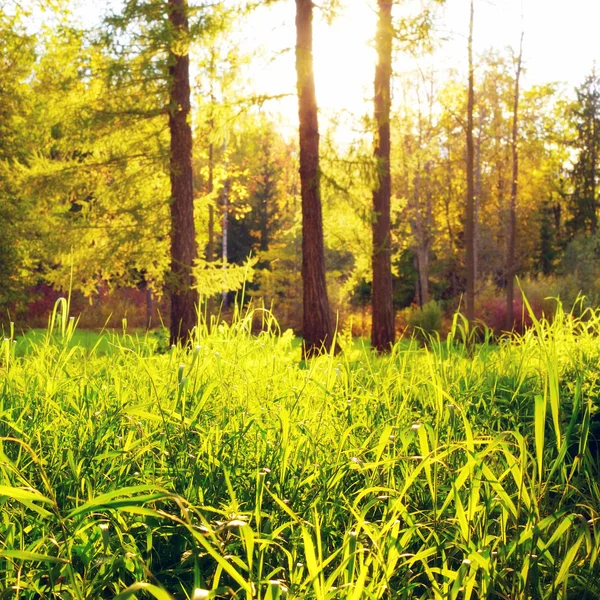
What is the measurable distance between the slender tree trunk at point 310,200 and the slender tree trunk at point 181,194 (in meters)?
2.27

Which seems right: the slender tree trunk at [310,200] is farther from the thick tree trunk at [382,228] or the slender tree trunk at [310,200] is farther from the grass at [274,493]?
the grass at [274,493]

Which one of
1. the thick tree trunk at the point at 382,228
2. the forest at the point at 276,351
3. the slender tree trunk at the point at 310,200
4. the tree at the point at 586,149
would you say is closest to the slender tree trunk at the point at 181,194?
the forest at the point at 276,351

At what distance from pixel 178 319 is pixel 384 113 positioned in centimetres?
536

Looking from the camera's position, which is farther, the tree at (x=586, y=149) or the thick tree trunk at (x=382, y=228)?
the tree at (x=586, y=149)

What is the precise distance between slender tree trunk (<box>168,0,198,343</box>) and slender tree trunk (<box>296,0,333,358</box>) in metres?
2.27

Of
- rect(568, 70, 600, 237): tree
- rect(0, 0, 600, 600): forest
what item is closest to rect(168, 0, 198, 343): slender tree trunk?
rect(0, 0, 600, 600): forest

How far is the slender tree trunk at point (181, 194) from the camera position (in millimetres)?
12375

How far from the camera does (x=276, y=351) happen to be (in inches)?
144

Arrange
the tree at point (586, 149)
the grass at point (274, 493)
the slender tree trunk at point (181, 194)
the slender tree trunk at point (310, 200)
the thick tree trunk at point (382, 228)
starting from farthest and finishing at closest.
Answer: the tree at point (586, 149) < the thick tree trunk at point (382, 228) < the slender tree trunk at point (181, 194) < the slender tree trunk at point (310, 200) < the grass at point (274, 493)

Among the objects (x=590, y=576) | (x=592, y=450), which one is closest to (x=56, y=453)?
(x=590, y=576)

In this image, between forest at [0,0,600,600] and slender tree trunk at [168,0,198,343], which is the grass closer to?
forest at [0,0,600,600]

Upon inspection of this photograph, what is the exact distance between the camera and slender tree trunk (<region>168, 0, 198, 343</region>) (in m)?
12.4

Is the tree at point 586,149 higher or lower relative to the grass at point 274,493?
higher

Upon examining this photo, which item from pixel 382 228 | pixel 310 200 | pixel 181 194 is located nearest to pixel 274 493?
pixel 310 200
